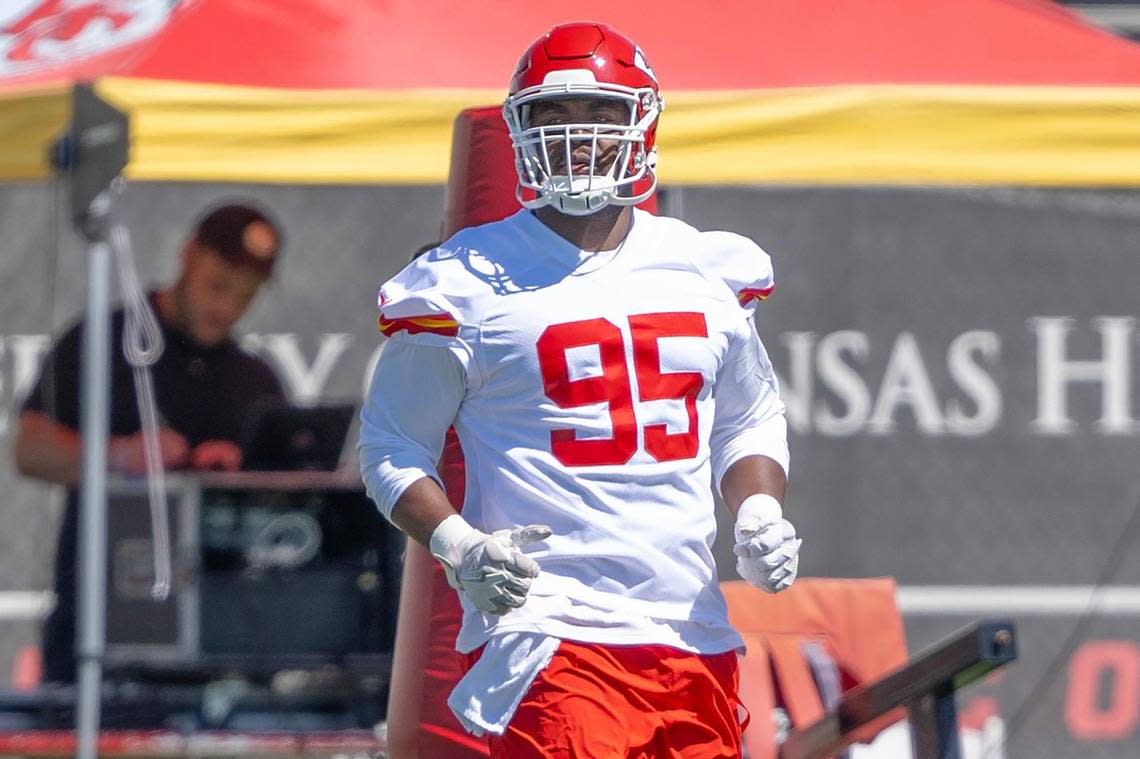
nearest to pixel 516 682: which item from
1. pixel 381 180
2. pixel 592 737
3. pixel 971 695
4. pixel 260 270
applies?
pixel 592 737

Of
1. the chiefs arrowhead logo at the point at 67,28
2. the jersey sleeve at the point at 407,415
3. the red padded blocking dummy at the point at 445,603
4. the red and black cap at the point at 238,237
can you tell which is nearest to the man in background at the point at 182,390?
the red and black cap at the point at 238,237

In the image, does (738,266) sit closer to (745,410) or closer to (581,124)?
(745,410)

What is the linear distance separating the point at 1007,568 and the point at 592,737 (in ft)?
14.7

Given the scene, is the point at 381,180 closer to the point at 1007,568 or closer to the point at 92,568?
the point at 92,568

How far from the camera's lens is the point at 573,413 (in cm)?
241

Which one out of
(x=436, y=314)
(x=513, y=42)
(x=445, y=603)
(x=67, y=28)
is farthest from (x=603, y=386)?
(x=67, y=28)

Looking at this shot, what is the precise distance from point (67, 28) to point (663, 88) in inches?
59.8

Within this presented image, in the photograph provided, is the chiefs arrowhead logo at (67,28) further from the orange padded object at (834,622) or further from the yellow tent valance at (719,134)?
the orange padded object at (834,622)

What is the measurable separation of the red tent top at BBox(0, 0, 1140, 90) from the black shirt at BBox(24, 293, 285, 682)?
1020 millimetres

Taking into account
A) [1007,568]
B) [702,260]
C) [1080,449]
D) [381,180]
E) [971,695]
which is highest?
[381,180]

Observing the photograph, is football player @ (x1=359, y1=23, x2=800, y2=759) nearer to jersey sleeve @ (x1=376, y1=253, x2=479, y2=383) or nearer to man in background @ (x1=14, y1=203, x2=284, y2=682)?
jersey sleeve @ (x1=376, y1=253, x2=479, y2=383)

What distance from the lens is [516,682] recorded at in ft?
7.75

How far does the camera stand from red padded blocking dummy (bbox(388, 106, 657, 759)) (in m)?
2.87

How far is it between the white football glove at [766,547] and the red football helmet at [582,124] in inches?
17.9
